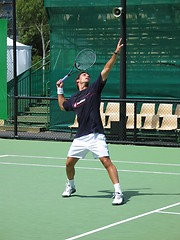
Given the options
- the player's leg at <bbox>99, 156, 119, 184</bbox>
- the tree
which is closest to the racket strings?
the player's leg at <bbox>99, 156, 119, 184</bbox>

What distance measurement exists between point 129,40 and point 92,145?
9.58 meters

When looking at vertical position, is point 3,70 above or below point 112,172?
above

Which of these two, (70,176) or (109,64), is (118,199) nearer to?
(70,176)

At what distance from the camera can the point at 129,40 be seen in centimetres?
1934

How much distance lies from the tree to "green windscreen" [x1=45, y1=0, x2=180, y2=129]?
38153mm

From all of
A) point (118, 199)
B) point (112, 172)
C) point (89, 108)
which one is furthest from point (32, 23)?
point (118, 199)

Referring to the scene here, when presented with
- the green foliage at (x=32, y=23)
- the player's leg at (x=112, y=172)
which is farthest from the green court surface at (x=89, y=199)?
the green foliage at (x=32, y=23)

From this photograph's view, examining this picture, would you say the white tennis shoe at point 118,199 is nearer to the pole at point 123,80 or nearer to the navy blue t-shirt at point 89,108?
the navy blue t-shirt at point 89,108

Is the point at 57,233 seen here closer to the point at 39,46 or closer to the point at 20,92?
the point at 20,92

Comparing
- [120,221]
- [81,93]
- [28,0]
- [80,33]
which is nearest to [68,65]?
[80,33]

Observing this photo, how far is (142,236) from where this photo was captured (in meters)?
8.04

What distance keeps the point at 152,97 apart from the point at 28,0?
45276 millimetres

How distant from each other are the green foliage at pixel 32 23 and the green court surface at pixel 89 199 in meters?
45.8

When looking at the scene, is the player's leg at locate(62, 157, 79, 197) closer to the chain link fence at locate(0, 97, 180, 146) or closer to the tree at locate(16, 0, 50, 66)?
the chain link fence at locate(0, 97, 180, 146)
